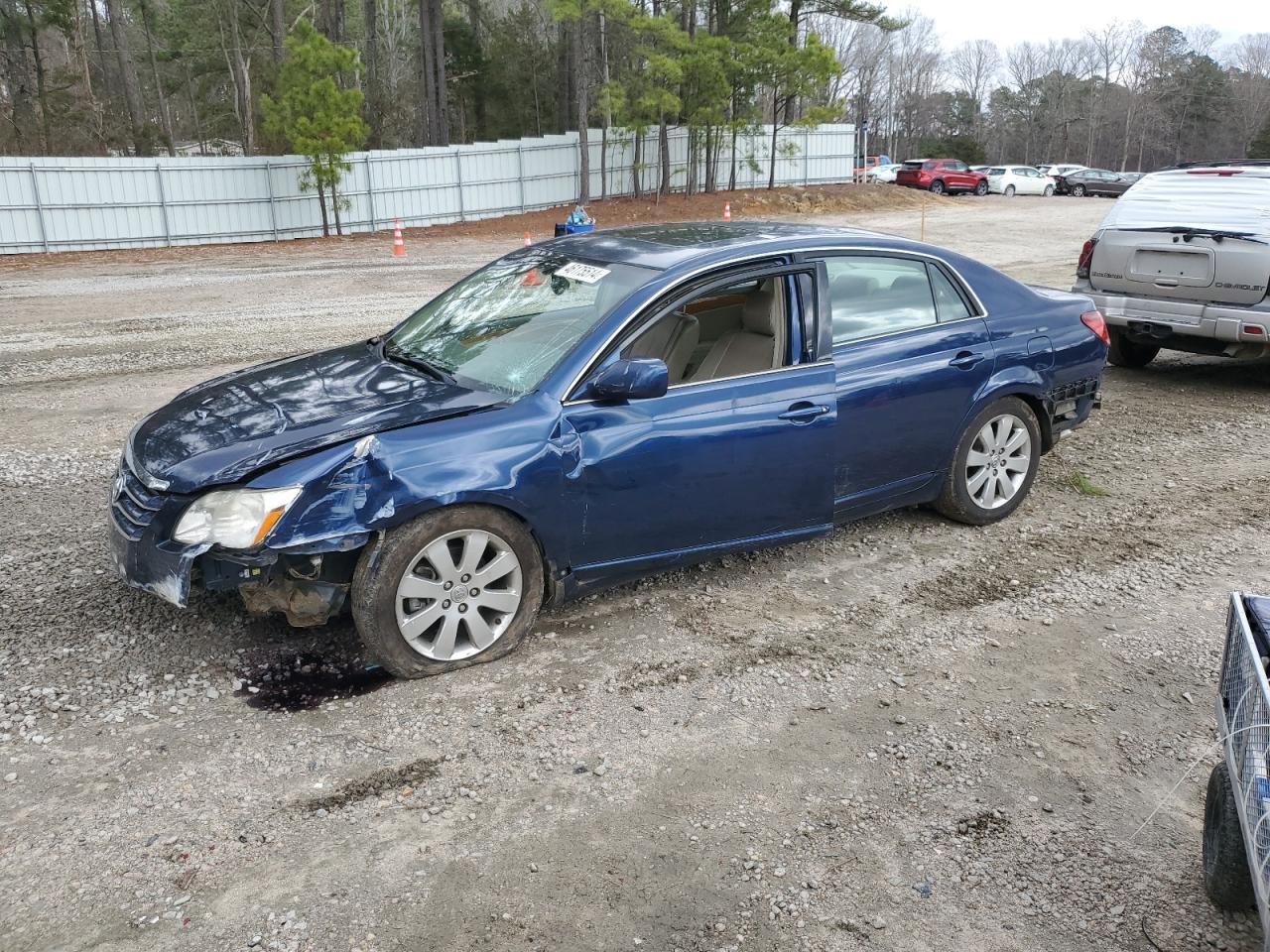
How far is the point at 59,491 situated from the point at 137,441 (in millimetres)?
2400

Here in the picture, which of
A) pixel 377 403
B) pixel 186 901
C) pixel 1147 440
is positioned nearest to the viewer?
pixel 186 901

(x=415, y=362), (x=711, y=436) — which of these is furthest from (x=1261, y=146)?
(x=415, y=362)

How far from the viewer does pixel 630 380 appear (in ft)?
13.9

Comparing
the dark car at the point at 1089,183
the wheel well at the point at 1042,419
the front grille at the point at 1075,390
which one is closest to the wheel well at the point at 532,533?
the wheel well at the point at 1042,419

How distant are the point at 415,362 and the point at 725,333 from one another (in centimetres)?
148

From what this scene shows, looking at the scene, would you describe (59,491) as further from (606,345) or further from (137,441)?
(606,345)

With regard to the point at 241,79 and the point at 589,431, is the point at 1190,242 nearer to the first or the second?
the point at 589,431

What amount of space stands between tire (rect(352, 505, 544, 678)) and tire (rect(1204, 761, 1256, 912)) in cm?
246

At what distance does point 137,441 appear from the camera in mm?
4418

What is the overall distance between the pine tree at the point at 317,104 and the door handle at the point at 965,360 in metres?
23.4

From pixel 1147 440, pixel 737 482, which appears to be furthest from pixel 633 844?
pixel 1147 440

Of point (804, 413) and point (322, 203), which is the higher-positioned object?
point (322, 203)

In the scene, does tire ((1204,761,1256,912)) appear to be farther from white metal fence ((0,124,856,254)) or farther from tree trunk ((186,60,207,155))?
tree trunk ((186,60,207,155))

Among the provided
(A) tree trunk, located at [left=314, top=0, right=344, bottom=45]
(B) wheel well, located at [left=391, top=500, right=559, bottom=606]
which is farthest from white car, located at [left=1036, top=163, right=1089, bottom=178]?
(B) wheel well, located at [left=391, top=500, right=559, bottom=606]
